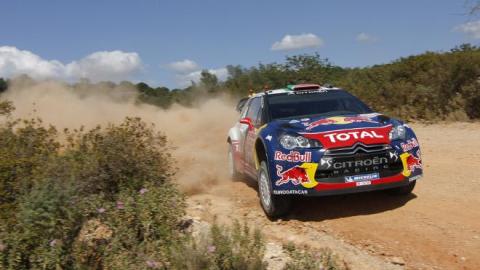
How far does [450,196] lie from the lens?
714 centimetres

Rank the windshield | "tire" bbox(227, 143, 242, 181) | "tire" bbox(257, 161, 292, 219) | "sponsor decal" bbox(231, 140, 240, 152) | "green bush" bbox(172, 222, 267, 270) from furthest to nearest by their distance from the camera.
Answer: "tire" bbox(227, 143, 242, 181) < "sponsor decal" bbox(231, 140, 240, 152) < the windshield < "tire" bbox(257, 161, 292, 219) < "green bush" bbox(172, 222, 267, 270)

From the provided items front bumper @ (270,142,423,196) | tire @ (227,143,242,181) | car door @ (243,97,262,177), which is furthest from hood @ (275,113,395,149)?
tire @ (227,143,242,181)

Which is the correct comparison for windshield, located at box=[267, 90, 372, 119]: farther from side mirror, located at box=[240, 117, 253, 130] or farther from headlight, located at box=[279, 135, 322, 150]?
headlight, located at box=[279, 135, 322, 150]

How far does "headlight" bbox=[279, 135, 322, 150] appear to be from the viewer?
6168mm

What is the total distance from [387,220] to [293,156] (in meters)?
1.37

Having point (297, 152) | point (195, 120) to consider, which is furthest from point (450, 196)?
point (195, 120)

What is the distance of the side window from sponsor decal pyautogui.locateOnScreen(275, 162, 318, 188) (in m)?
1.56

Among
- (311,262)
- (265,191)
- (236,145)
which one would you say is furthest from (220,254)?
(236,145)

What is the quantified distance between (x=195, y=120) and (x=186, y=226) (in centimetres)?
1671

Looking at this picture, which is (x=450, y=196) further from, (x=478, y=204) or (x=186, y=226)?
(x=186, y=226)

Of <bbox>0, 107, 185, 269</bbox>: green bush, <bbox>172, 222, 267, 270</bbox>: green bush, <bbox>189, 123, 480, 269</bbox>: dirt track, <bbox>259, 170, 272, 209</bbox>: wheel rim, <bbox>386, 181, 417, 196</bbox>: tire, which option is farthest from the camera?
<bbox>386, 181, 417, 196</bbox>: tire

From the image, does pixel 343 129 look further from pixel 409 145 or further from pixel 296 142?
pixel 409 145

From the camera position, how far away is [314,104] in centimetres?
775

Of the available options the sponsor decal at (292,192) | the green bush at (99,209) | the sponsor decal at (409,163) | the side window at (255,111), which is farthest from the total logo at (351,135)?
the side window at (255,111)
